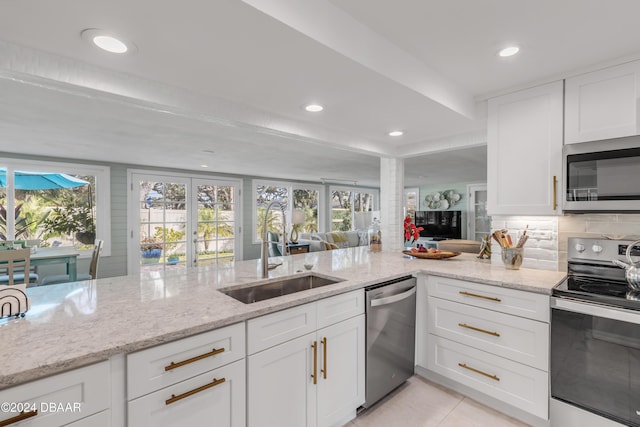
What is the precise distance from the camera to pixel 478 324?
6.52 feet

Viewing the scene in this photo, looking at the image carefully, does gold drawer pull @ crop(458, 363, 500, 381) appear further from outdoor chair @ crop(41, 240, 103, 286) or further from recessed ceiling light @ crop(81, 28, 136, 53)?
outdoor chair @ crop(41, 240, 103, 286)

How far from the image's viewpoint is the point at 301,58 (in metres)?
1.45

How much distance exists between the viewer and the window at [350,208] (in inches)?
343

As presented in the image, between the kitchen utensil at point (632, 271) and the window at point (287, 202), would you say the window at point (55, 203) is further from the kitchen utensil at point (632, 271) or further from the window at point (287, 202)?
the kitchen utensil at point (632, 271)

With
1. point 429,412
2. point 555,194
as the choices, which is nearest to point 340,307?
point 429,412

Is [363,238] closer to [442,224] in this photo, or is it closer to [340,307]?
[442,224]

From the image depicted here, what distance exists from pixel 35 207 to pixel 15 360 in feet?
16.6

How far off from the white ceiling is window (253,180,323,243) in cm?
A: 422

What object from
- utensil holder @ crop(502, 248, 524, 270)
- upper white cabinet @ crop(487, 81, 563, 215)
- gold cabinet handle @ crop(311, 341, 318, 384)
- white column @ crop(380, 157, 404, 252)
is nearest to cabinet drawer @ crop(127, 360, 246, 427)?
gold cabinet handle @ crop(311, 341, 318, 384)

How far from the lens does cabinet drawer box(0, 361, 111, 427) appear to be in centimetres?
84

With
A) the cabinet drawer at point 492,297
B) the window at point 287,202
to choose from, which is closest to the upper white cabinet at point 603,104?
the cabinet drawer at point 492,297

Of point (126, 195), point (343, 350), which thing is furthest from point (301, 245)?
point (343, 350)

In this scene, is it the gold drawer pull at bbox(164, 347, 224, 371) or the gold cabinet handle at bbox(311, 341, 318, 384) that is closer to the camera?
the gold drawer pull at bbox(164, 347, 224, 371)

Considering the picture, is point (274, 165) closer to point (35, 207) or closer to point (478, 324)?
point (35, 207)
